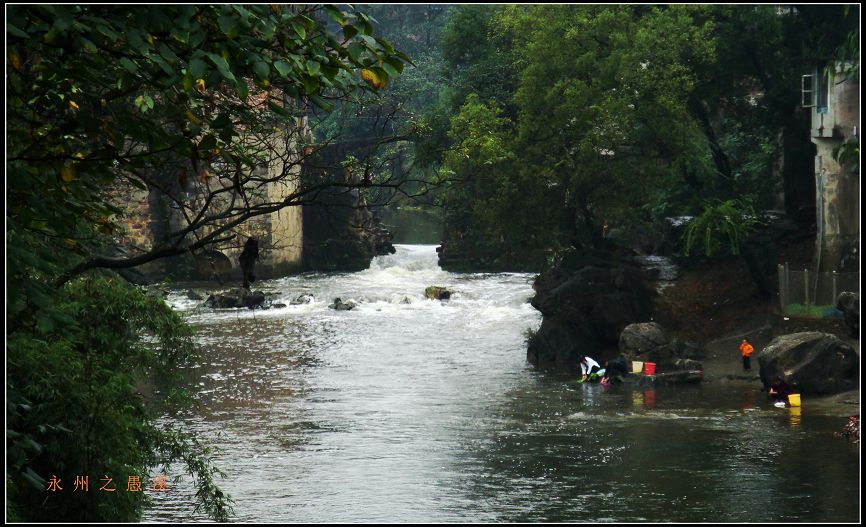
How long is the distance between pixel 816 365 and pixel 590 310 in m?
8.54

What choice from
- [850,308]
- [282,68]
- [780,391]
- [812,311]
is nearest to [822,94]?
[812,311]

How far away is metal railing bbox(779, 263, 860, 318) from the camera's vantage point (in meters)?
31.4

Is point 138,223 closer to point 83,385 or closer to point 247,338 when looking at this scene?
point 247,338

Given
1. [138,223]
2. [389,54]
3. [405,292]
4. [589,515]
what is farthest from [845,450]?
[138,223]

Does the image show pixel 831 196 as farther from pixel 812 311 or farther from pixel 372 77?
pixel 372 77

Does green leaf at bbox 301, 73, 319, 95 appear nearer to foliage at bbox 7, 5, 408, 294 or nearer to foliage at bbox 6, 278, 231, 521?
foliage at bbox 7, 5, 408, 294

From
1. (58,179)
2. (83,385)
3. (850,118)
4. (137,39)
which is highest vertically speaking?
(850,118)

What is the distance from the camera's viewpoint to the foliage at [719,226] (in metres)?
33.4

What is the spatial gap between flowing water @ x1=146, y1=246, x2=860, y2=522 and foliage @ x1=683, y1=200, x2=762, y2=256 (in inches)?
172

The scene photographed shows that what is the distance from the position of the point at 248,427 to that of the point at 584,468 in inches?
303

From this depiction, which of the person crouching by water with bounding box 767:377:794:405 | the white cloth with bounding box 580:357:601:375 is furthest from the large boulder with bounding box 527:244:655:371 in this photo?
the person crouching by water with bounding box 767:377:794:405

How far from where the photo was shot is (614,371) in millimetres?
32219

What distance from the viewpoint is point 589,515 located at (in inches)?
776

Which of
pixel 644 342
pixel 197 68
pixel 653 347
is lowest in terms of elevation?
pixel 653 347
